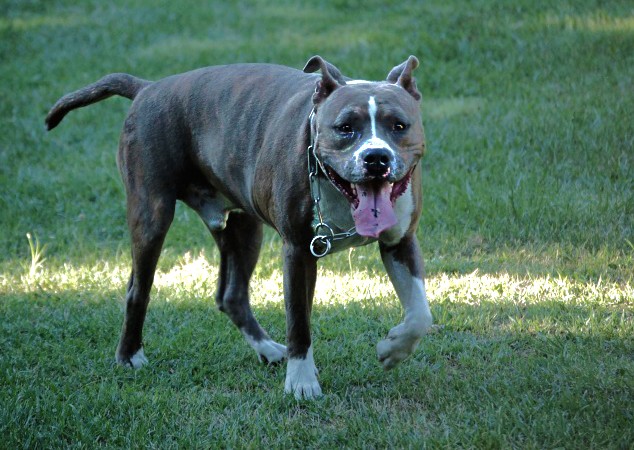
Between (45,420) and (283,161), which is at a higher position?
(283,161)

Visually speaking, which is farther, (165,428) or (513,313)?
(513,313)

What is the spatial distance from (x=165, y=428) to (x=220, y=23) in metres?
9.51

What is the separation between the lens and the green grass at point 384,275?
4.84 m

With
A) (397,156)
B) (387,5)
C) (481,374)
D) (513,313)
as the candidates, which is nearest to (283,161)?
(397,156)

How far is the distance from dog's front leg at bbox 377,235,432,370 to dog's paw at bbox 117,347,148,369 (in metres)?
1.59

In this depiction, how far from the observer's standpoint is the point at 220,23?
44.5ft

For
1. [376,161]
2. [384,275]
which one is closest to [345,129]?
[376,161]

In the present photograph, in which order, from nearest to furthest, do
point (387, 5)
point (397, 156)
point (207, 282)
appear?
1. point (397, 156)
2. point (207, 282)
3. point (387, 5)

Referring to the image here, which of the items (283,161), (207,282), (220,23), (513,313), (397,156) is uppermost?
(397,156)

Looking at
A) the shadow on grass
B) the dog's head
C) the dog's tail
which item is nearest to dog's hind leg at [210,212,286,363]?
the shadow on grass

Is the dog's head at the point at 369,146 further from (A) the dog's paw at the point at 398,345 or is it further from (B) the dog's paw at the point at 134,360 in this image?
(B) the dog's paw at the point at 134,360

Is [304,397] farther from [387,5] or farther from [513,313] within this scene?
[387,5]

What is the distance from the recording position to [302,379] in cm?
510

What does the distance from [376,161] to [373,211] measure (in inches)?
10.6
